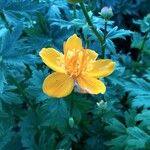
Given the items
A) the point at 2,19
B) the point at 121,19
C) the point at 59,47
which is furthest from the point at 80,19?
the point at 121,19

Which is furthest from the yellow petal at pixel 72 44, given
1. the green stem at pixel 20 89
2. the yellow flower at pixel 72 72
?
the green stem at pixel 20 89

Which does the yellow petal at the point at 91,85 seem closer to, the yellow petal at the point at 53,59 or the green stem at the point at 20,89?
the yellow petal at the point at 53,59

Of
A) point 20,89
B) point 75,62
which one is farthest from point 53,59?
point 20,89

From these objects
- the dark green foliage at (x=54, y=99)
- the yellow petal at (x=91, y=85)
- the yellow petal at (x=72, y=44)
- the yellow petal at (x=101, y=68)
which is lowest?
the dark green foliage at (x=54, y=99)

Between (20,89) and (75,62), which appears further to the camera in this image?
(20,89)

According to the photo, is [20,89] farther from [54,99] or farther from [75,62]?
[75,62]

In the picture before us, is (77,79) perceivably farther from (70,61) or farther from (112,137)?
(112,137)
